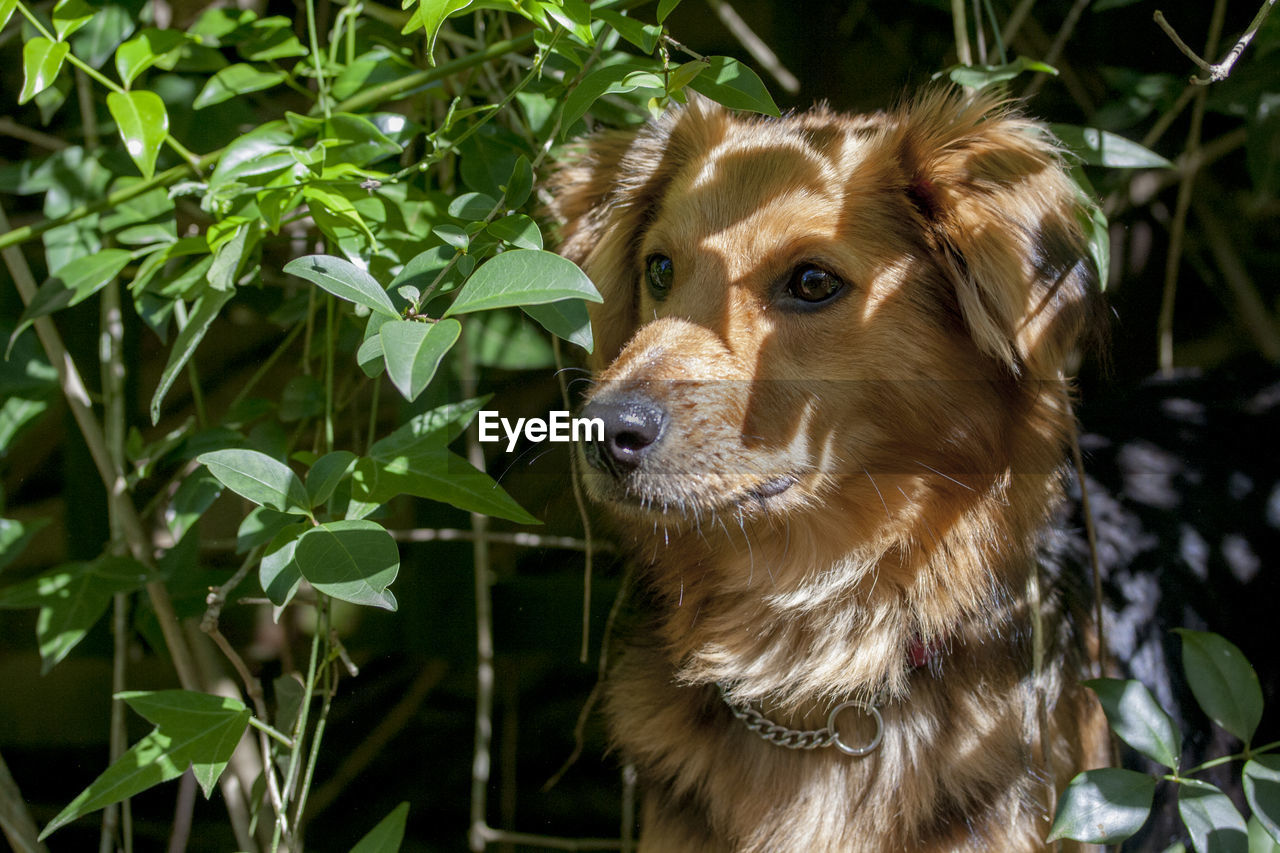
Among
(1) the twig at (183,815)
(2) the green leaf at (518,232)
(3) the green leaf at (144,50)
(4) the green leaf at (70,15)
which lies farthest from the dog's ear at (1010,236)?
(1) the twig at (183,815)

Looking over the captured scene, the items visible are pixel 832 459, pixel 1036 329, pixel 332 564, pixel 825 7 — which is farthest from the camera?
pixel 825 7

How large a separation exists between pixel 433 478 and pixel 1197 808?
103 cm

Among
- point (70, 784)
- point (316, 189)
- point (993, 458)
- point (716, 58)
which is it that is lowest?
point (70, 784)

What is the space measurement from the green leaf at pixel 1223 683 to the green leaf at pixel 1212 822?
0.11 m

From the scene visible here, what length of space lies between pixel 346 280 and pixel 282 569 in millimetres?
350

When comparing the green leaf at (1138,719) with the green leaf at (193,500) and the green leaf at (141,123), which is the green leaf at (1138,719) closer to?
the green leaf at (193,500)

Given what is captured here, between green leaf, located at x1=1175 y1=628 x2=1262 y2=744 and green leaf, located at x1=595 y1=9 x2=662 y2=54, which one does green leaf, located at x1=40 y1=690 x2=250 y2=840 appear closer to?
green leaf, located at x1=595 y1=9 x2=662 y2=54

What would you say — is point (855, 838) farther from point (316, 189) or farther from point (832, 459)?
point (316, 189)

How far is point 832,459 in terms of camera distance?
1.40m

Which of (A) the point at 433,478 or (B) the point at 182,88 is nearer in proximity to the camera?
(A) the point at 433,478

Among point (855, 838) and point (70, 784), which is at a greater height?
point (855, 838)

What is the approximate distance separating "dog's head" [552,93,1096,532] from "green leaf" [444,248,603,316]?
236 millimetres

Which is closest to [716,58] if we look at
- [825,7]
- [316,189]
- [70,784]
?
[316,189]

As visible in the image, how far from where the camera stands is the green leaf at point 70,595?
4.95 feet
